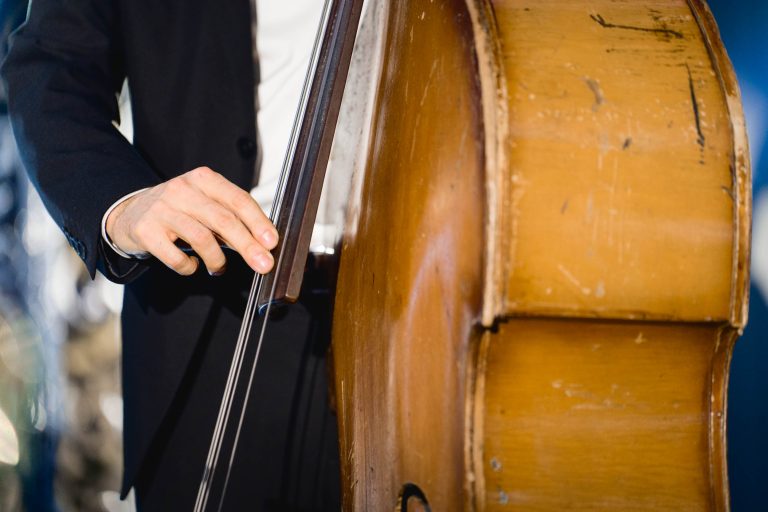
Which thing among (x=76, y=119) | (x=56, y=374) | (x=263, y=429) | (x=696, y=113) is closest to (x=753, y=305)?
(x=696, y=113)

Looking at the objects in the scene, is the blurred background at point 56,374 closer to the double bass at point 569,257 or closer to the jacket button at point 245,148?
the jacket button at point 245,148

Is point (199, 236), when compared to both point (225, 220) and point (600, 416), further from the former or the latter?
point (600, 416)

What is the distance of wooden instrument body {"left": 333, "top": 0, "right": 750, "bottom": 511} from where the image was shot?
0.38 metres

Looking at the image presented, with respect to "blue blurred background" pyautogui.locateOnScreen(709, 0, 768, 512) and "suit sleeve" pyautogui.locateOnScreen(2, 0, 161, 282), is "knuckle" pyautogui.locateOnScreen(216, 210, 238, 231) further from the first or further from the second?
"blue blurred background" pyautogui.locateOnScreen(709, 0, 768, 512)

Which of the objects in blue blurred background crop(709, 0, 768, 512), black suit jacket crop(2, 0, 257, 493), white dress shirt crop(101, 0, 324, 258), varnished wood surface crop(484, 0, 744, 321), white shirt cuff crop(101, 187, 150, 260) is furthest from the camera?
blue blurred background crop(709, 0, 768, 512)

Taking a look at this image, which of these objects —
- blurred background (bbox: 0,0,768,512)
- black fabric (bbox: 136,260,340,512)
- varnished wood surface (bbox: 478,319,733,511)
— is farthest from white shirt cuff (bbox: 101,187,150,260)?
blurred background (bbox: 0,0,768,512)

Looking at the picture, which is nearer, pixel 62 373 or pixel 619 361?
pixel 619 361

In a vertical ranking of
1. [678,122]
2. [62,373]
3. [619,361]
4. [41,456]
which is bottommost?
[41,456]

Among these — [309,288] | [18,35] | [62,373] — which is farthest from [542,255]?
[62,373]

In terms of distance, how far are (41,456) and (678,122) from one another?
1.31 meters

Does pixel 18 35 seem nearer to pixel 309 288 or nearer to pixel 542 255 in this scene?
pixel 309 288

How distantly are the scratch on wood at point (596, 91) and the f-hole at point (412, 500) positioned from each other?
312mm

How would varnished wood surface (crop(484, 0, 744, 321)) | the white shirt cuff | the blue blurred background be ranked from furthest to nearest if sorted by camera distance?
1. the blue blurred background
2. the white shirt cuff
3. varnished wood surface (crop(484, 0, 744, 321))

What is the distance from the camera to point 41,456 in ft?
3.87
